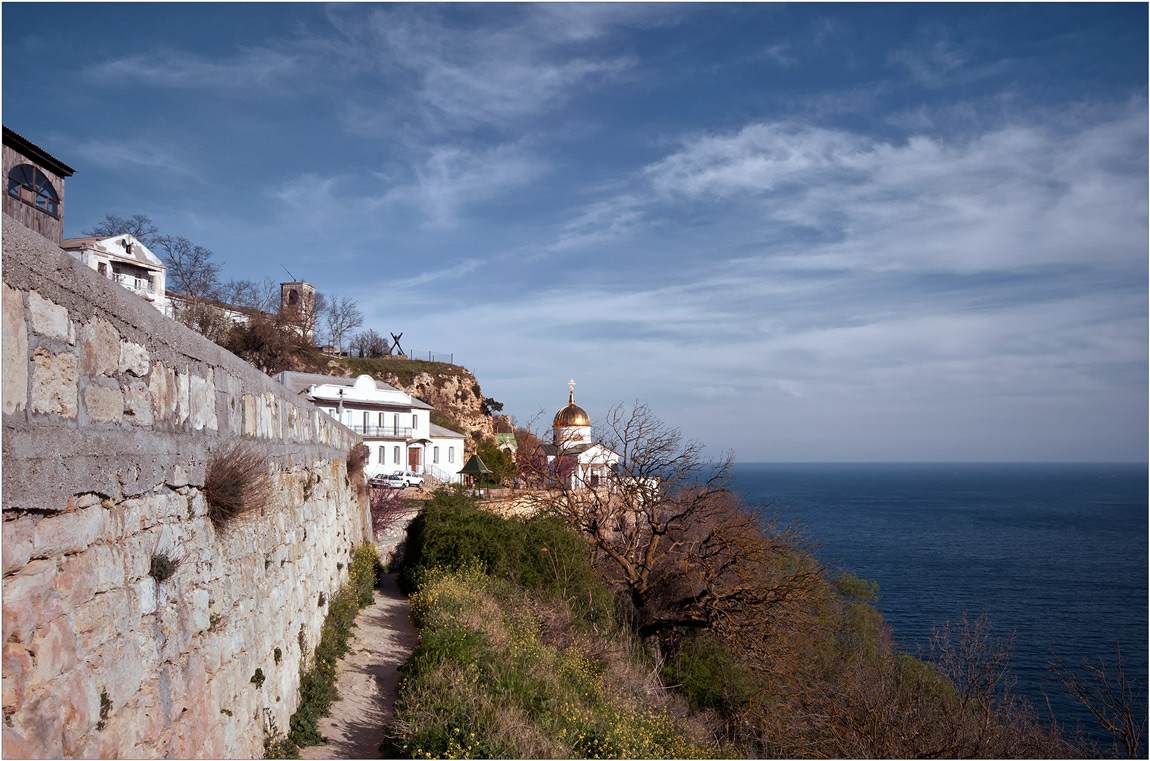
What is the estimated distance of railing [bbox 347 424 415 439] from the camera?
4162cm

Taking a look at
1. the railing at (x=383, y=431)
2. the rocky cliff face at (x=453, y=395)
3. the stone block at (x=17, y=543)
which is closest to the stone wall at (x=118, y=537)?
the stone block at (x=17, y=543)

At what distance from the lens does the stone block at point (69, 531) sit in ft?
9.65

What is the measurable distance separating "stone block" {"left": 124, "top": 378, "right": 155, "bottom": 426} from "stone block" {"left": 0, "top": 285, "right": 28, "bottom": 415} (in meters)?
0.90

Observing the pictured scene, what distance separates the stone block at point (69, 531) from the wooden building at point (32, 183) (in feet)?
13.4

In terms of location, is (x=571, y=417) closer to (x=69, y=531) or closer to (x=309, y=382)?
(x=309, y=382)

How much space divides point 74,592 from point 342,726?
16.7 feet

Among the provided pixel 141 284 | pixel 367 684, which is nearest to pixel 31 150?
pixel 367 684

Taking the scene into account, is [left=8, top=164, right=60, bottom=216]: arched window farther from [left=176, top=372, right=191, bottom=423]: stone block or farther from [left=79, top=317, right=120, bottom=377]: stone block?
[left=79, top=317, right=120, bottom=377]: stone block

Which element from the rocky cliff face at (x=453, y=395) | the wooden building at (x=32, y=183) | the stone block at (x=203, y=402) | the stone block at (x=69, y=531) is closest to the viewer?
the stone block at (x=69, y=531)

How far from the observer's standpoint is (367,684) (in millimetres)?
8766

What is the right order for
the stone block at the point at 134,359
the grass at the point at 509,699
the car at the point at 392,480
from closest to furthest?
1. the stone block at the point at 134,359
2. the grass at the point at 509,699
3. the car at the point at 392,480

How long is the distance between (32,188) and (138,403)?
4089mm

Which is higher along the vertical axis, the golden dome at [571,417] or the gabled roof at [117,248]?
the gabled roof at [117,248]

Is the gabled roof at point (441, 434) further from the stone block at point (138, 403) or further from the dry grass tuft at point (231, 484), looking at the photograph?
the stone block at point (138, 403)
